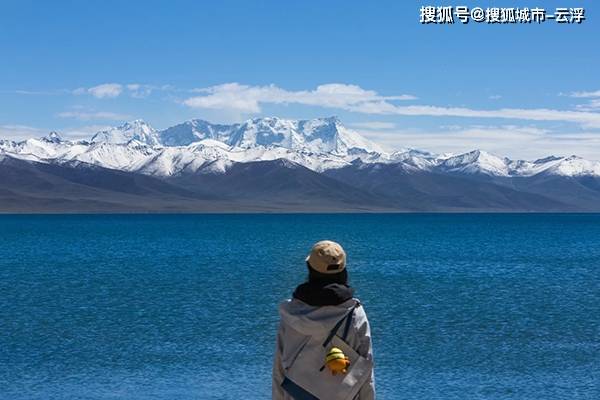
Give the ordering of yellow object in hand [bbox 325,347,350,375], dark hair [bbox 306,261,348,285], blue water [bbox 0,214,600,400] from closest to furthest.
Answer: yellow object in hand [bbox 325,347,350,375] → dark hair [bbox 306,261,348,285] → blue water [bbox 0,214,600,400]

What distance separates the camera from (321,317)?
20.0 ft

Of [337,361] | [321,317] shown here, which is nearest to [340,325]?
[321,317]

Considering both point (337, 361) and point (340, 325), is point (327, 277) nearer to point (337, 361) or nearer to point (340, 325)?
point (340, 325)

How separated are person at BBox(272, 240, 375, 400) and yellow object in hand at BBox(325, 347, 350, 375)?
0.03 m

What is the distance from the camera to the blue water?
2762 cm

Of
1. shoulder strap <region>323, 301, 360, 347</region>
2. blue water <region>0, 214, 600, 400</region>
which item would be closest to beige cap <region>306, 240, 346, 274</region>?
shoulder strap <region>323, 301, 360, 347</region>

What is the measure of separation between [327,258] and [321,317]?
1.19 feet

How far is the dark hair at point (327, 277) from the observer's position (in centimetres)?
617

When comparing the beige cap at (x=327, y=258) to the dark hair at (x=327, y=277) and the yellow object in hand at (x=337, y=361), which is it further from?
the yellow object in hand at (x=337, y=361)

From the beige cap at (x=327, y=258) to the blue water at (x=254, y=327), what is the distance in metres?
20.3

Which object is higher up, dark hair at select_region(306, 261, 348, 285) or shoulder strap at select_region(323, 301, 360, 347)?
dark hair at select_region(306, 261, 348, 285)

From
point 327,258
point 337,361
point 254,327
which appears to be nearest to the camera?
point 337,361

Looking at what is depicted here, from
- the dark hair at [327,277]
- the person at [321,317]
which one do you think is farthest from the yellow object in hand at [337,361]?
the dark hair at [327,277]

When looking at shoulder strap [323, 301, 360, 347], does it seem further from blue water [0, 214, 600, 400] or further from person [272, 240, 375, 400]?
blue water [0, 214, 600, 400]
